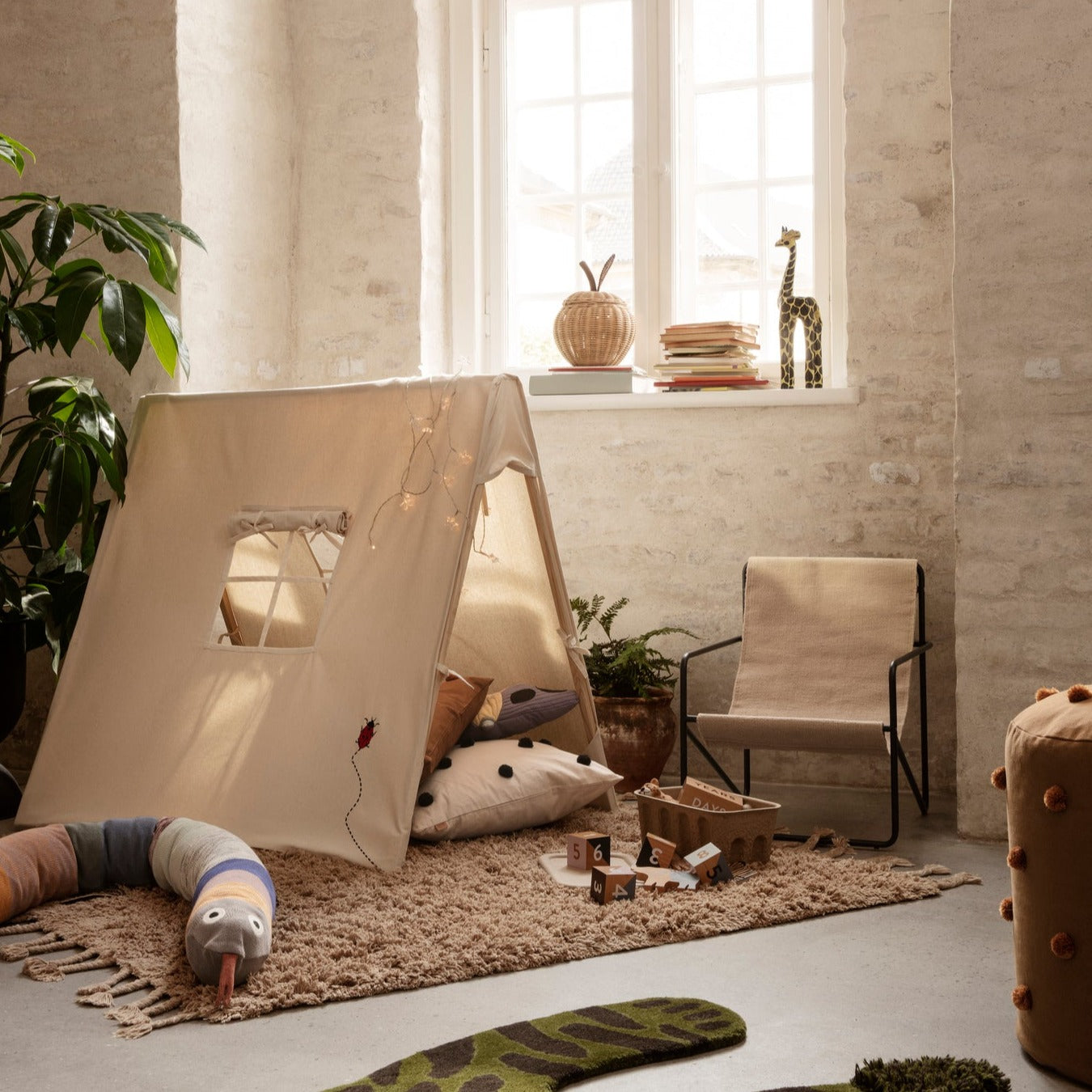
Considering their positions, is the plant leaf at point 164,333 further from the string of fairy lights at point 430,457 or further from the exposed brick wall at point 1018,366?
the exposed brick wall at point 1018,366

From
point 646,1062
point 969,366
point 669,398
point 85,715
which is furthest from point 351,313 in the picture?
point 646,1062

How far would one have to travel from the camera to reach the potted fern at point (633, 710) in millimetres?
4094

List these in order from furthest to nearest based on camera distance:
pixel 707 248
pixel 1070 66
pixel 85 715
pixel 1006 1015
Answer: pixel 707 248, pixel 85 715, pixel 1070 66, pixel 1006 1015

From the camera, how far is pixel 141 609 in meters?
3.67

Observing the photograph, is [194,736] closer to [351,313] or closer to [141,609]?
[141,609]

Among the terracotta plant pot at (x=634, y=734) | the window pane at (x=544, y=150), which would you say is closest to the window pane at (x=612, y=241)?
the window pane at (x=544, y=150)

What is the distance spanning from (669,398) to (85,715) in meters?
2.19

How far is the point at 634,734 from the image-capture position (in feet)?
13.4

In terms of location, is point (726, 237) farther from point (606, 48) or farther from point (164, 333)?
point (164, 333)

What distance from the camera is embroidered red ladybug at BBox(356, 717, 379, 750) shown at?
3180mm

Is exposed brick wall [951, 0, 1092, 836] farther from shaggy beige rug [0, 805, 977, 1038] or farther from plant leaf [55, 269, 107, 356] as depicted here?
plant leaf [55, 269, 107, 356]

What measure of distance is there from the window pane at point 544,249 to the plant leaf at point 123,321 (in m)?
1.80

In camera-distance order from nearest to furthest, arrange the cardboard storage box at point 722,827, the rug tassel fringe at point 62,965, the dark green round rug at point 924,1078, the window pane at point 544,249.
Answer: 1. the dark green round rug at point 924,1078
2. the rug tassel fringe at point 62,965
3. the cardboard storage box at point 722,827
4. the window pane at point 544,249

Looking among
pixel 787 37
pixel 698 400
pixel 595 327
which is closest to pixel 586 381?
pixel 595 327
